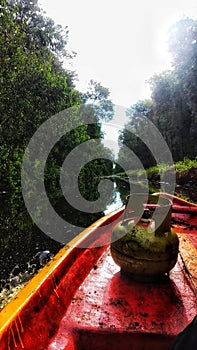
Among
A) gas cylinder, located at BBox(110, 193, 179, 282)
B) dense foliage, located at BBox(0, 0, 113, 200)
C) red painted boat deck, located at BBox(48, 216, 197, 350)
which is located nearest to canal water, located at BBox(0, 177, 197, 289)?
red painted boat deck, located at BBox(48, 216, 197, 350)

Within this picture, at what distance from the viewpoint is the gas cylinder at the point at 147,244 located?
1.40m

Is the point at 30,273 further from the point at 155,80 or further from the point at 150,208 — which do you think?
the point at 155,80

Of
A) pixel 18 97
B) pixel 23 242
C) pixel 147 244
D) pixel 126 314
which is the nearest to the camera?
pixel 126 314

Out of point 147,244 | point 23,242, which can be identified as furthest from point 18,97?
point 147,244

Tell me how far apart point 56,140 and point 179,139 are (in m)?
14.6

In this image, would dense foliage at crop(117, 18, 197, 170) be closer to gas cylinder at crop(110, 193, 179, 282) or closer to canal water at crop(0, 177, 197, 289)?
canal water at crop(0, 177, 197, 289)

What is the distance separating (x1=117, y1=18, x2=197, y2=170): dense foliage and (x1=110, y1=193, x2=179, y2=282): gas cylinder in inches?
826

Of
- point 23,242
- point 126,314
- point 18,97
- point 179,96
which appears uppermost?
point 179,96

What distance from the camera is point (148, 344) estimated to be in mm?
1153

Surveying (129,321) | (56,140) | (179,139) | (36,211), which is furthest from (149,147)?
(129,321)

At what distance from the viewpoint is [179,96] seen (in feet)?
82.8

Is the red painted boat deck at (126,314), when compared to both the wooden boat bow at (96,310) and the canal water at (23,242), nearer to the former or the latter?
the wooden boat bow at (96,310)

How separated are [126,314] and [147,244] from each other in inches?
13.1

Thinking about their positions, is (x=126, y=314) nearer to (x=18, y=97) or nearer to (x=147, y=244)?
(x=147, y=244)
